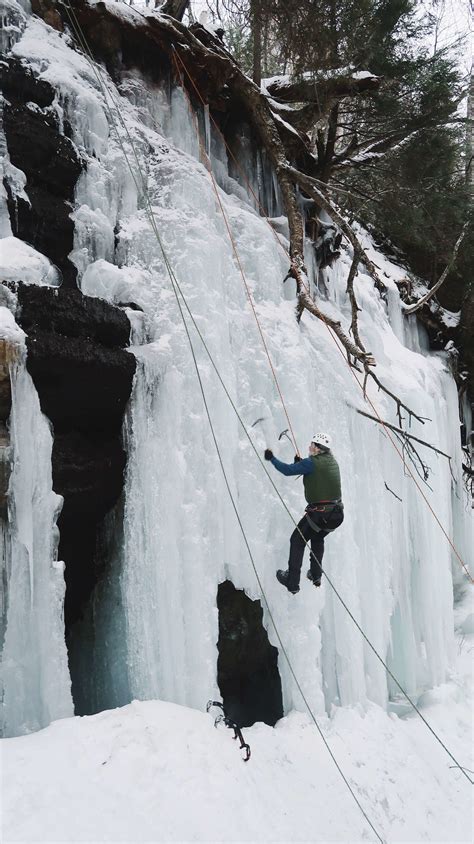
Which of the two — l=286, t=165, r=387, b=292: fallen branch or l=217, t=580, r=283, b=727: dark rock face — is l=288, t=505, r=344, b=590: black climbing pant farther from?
l=286, t=165, r=387, b=292: fallen branch

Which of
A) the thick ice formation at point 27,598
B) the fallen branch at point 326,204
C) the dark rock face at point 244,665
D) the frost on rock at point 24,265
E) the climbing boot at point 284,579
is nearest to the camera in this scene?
the thick ice formation at point 27,598

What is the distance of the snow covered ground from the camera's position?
2547mm

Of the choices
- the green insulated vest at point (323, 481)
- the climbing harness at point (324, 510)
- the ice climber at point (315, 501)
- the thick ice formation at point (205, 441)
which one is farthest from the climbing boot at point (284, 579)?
the green insulated vest at point (323, 481)

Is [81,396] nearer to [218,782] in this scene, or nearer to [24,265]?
[24,265]

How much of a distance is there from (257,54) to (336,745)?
678 centimetres

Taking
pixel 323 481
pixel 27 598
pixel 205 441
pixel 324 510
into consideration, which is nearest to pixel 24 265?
pixel 205 441

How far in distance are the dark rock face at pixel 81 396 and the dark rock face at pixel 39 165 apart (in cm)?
50

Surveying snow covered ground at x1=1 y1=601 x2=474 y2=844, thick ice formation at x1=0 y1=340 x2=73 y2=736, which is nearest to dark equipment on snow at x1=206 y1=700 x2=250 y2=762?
snow covered ground at x1=1 y1=601 x2=474 y2=844

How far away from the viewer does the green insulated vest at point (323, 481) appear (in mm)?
4113

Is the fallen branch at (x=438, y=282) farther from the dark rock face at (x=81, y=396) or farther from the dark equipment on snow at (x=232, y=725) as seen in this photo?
the dark equipment on snow at (x=232, y=725)

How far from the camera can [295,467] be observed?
161 inches

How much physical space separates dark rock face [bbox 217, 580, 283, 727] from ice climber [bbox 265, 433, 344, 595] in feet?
2.72

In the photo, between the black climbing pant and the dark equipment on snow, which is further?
the black climbing pant

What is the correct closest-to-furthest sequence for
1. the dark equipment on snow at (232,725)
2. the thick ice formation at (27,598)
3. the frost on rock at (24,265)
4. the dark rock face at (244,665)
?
the thick ice formation at (27,598) → the dark equipment on snow at (232,725) → the frost on rock at (24,265) → the dark rock face at (244,665)
